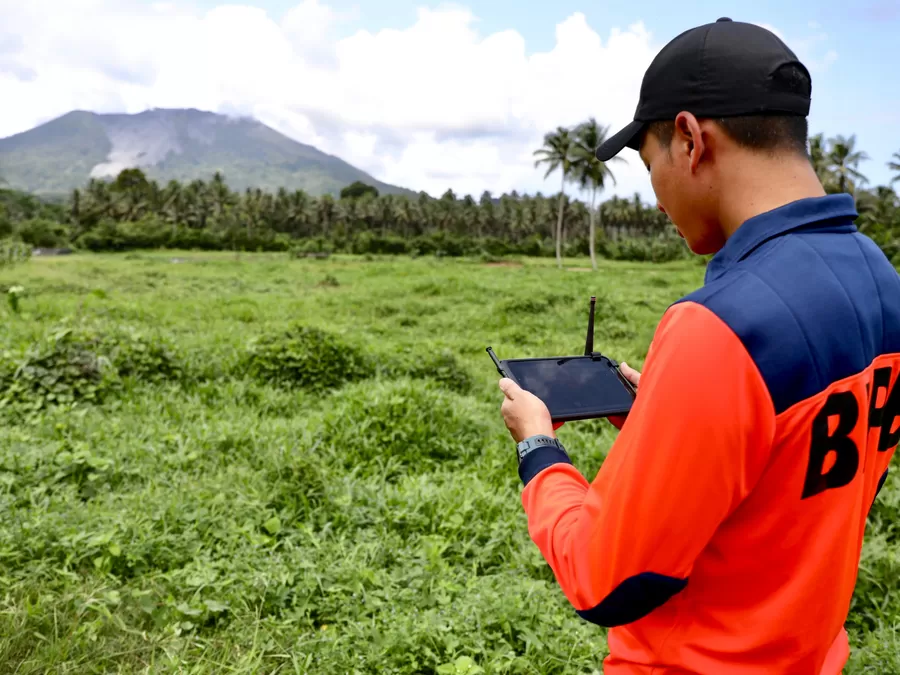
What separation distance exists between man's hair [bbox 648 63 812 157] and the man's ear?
31 mm

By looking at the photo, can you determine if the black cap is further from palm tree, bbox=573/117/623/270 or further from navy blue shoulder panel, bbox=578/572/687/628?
palm tree, bbox=573/117/623/270

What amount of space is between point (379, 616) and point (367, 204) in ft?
170

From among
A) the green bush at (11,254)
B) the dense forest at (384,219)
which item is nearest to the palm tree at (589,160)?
the dense forest at (384,219)

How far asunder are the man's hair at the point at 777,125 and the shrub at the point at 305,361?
5282 mm

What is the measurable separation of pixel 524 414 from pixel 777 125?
67cm

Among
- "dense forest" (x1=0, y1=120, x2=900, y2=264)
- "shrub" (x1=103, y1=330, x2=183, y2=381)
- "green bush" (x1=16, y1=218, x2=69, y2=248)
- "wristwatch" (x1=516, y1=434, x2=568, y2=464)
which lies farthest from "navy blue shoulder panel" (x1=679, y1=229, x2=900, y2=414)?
"green bush" (x1=16, y1=218, x2=69, y2=248)

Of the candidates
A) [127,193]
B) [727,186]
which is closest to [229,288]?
[727,186]

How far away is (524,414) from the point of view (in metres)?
Answer: 1.24

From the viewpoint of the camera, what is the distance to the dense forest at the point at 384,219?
2933 cm

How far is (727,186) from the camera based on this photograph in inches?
37.1

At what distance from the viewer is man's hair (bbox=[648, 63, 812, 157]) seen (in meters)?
0.89

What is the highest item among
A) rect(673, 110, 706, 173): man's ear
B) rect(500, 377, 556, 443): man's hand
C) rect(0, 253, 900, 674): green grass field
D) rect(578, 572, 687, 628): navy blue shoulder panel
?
rect(673, 110, 706, 173): man's ear

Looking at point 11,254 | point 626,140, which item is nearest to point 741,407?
point 626,140

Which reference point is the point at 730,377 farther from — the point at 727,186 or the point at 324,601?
the point at 324,601
